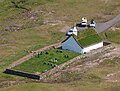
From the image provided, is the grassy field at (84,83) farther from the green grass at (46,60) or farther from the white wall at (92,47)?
the white wall at (92,47)

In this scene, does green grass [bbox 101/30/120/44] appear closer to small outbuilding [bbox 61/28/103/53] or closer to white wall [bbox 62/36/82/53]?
small outbuilding [bbox 61/28/103/53]

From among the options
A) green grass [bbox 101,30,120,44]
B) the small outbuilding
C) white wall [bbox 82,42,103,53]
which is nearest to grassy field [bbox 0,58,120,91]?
white wall [bbox 82,42,103,53]

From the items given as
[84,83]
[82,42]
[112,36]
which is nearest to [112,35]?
[112,36]

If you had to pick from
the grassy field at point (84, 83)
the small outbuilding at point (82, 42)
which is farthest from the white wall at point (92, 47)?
the grassy field at point (84, 83)

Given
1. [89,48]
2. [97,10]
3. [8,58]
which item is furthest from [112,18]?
[8,58]

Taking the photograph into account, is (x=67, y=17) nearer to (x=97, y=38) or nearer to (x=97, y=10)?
(x=97, y=10)

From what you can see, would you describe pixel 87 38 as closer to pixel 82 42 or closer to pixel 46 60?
pixel 82 42
